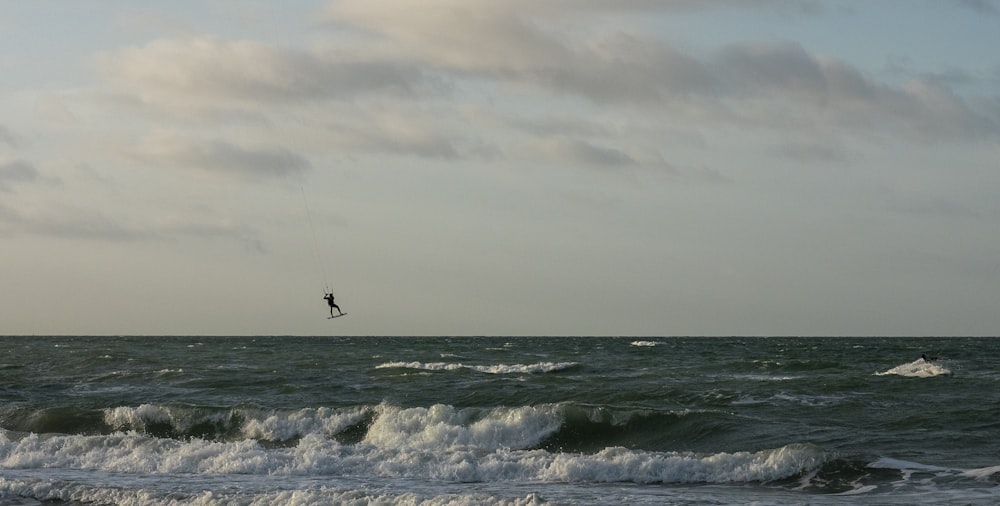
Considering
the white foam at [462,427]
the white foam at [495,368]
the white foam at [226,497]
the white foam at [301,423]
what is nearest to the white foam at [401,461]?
the white foam at [462,427]

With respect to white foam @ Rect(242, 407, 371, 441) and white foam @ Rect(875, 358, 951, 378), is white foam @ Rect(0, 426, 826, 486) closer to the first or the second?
white foam @ Rect(242, 407, 371, 441)

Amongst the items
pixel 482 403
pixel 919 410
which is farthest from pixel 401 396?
pixel 919 410

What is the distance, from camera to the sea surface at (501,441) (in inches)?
786

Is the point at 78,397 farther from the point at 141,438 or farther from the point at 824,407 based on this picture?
the point at 824,407

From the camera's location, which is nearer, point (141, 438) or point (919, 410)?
point (141, 438)

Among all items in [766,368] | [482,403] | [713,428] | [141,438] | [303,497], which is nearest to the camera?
[303,497]

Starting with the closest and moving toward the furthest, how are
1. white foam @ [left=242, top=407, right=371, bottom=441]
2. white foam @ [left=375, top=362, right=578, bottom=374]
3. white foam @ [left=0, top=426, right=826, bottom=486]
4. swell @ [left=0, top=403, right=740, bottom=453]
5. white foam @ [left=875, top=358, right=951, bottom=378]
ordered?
1. white foam @ [left=0, top=426, right=826, bottom=486]
2. swell @ [left=0, top=403, right=740, bottom=453]
3. white foam @ [left=242, top=407, right=371, bottom=441]
4. white foam @ [left=875, top=358, right=951, bottom=378]
5. white foam @ [left=375, top=362, right=578, bottom=374]

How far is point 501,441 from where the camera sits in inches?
1060

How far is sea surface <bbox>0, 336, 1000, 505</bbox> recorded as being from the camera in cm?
1995

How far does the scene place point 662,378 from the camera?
1747 inches

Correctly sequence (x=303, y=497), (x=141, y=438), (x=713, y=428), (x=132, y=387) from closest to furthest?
1. (x=303, y=497)
2. (x=141, y=438)
3. (x=713, y=428)
4. (x=132, y=387)

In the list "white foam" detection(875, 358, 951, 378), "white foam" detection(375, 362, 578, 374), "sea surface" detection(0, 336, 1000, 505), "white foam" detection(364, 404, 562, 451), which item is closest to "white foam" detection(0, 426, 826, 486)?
→ "sea surface" detection(0, 336, 1000, 505)

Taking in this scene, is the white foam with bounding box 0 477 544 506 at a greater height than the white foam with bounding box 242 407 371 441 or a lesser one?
lesser

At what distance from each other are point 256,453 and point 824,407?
16.5m
